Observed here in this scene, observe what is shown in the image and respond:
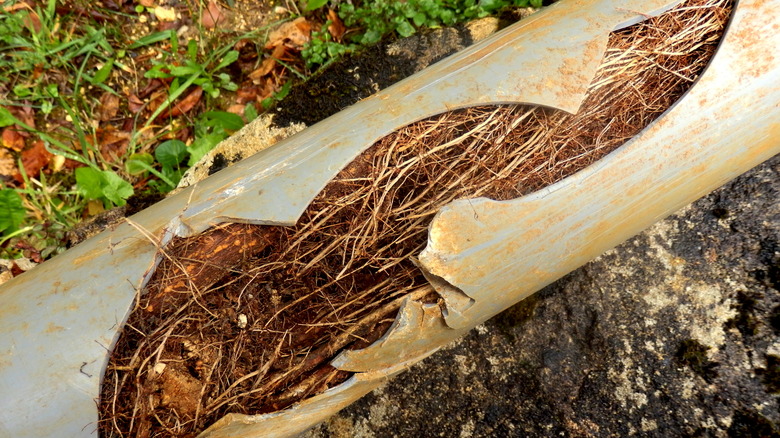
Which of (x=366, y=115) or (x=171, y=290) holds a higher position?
(x=366, y=115)

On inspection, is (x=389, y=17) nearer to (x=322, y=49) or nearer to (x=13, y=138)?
(x=322, y=49)

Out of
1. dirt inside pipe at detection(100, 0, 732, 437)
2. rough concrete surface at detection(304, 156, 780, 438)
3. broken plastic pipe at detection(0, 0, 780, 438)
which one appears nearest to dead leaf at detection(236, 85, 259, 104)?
broken plastic pipe at detection(0, 0, 780, 438)

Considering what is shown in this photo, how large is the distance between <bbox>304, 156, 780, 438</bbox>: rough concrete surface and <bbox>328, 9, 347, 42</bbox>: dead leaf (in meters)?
1.43

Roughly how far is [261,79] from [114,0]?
0.75 metres

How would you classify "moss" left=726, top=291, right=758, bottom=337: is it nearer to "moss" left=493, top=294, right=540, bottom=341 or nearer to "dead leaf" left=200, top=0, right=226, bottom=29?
"moss" left=493, top=294, right=540, bottom=341

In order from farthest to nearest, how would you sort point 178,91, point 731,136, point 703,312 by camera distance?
point 178,91 < point 703,312 < point 731,136

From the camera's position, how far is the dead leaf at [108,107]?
2545mm

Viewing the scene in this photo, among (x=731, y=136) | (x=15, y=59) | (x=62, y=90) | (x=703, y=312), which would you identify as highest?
(x=15, y=59)

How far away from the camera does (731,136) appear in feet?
4.76

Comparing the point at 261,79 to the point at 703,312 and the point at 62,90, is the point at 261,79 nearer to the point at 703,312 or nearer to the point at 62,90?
the point at 62,90

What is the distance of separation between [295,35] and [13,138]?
1.29 metres

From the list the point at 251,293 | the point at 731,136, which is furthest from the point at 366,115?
the point at 731,136

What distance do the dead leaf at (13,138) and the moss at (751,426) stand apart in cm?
283

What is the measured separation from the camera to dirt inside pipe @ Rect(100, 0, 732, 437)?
1474mm
